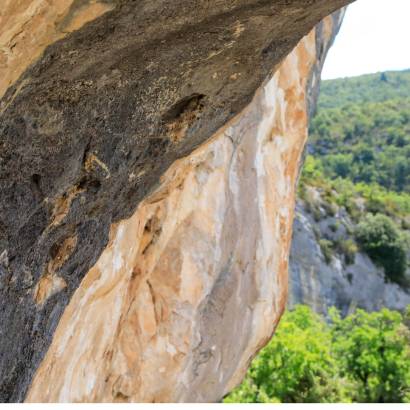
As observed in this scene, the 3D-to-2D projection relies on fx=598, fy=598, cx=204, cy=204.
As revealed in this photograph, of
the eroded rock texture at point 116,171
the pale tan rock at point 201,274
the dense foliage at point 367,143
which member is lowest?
the dense foliage at point 367,143

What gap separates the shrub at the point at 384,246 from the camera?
34594 millimetres

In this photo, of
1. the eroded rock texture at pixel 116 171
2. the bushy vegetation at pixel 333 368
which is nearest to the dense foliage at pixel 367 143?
the bushy vegetation at pixel 333 368

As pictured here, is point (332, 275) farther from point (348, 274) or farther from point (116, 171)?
point (116, 171)

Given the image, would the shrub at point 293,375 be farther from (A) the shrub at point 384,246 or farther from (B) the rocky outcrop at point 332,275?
(A) the shrub at point 384,246

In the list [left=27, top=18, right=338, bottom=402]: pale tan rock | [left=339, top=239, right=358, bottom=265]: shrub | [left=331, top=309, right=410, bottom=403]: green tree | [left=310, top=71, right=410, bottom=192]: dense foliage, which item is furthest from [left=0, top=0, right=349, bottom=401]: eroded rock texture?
[left=310, top=71, right=410, bottom=192]: dense foliage

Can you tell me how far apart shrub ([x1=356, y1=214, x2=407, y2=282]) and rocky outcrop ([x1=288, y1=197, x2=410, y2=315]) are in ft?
1.94

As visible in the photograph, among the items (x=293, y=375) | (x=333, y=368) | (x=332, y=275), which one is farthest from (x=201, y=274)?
(x=332, y=275)

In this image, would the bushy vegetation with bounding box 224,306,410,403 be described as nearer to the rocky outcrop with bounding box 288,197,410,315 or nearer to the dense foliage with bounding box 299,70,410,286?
the rocky outcrop with bounding box 288,197,410,315

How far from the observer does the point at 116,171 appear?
10.3ft

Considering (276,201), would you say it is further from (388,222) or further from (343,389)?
(388,222)

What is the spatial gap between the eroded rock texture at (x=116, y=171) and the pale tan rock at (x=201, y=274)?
0.02 meters

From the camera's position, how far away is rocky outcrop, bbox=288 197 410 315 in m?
29.1

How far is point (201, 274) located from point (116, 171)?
114 inches

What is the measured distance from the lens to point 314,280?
96.3 feet
